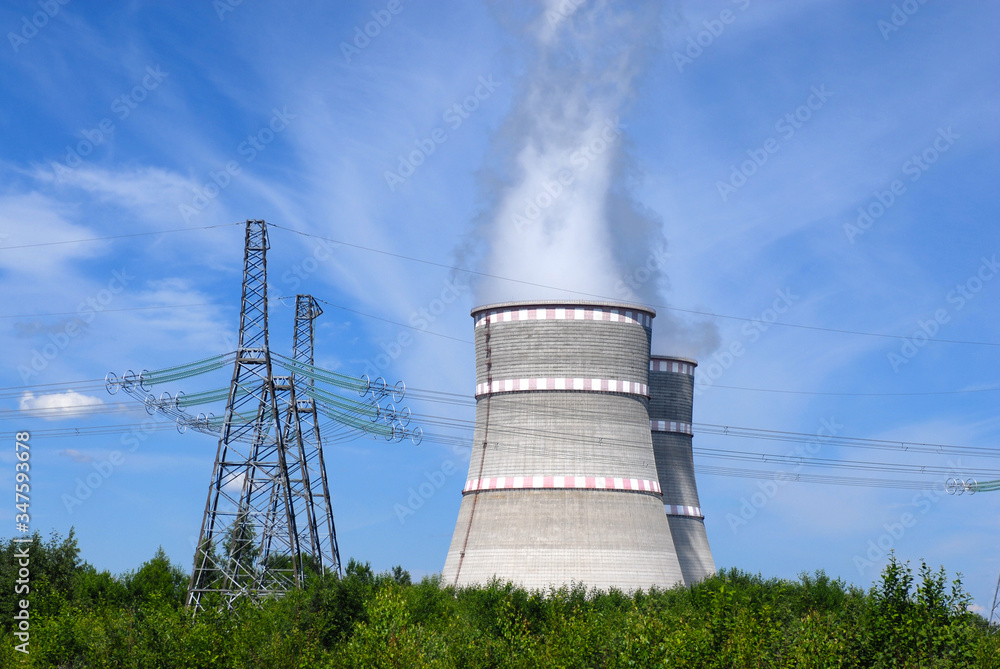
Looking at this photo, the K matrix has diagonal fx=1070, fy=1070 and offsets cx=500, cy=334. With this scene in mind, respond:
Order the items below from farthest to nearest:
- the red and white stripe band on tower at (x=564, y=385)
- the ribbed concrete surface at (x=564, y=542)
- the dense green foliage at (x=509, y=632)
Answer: the red and white stripe band on tower at (x=564, y=385) → the ribbed concrete surface at (x=564, y=542) → the dense green foliage at (x=509, y=632)

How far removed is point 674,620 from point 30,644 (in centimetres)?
1651

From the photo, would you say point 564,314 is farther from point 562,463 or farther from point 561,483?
point 561,483

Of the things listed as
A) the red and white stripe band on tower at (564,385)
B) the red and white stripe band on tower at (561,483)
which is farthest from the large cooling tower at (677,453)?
the red and white stripe band on tower at (561,483)

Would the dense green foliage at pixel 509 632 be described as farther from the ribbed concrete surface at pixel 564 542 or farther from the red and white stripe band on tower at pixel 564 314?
the red and white stripe band on tower at pixel 564 314

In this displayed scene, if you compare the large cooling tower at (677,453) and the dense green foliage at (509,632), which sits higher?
the large cooling tower at (677,453)

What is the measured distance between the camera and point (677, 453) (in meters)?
50.3

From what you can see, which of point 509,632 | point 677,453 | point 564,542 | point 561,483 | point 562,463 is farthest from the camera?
point 677,453

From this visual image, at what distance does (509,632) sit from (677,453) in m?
30.9

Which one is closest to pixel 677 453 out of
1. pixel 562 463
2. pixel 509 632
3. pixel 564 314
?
pixel 562 463

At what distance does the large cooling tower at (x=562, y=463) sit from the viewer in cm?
3638

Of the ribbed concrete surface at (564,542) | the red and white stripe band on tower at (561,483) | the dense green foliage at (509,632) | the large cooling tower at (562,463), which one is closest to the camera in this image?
the dense green foliage at (509,632)

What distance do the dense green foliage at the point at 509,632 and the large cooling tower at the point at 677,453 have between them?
451 inches

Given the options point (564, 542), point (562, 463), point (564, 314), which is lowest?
point (564, 542)

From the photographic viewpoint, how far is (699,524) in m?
50.2
